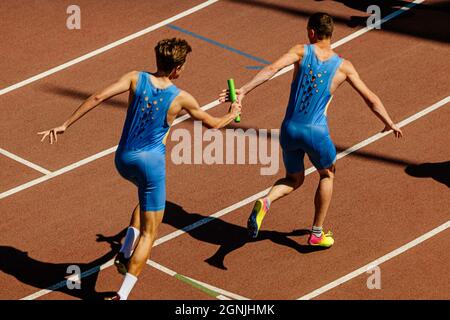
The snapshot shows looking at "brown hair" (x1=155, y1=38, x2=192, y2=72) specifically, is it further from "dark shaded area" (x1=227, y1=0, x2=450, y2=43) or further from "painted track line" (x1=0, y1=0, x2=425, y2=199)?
"dark shaded area" (x1=227, y1=0, x2=450, y2=43)

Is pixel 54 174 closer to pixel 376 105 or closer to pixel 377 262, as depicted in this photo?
pixel 377 262

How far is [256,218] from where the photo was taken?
1205cm

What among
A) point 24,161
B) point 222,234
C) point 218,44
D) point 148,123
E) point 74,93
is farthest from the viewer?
point 218,44

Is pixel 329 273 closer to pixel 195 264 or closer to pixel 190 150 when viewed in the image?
pixel 195 264

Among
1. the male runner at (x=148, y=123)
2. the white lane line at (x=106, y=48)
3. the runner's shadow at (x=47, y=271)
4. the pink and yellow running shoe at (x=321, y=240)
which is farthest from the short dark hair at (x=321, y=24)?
the white lane line at (x=106, y=48)

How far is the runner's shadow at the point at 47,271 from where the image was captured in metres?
12.0

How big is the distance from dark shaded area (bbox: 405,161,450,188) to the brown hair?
427 cm

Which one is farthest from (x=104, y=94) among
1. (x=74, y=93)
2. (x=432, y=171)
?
(x=74, y=93)

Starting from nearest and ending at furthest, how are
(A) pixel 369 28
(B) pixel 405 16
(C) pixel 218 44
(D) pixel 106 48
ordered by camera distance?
(C) pixel 218 44
(D) pixel 106 48
(A) pixel 369 28
(B) pixel 405 16

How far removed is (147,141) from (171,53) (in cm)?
94

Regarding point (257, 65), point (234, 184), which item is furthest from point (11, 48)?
point (234, 184)

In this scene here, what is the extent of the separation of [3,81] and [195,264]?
5.76 m

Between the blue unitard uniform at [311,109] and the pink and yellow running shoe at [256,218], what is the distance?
27.5 inches

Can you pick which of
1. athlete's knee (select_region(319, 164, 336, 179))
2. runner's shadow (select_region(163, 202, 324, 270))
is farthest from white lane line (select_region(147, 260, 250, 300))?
athlete's knee (select_region(319, 164, 336, 179))
